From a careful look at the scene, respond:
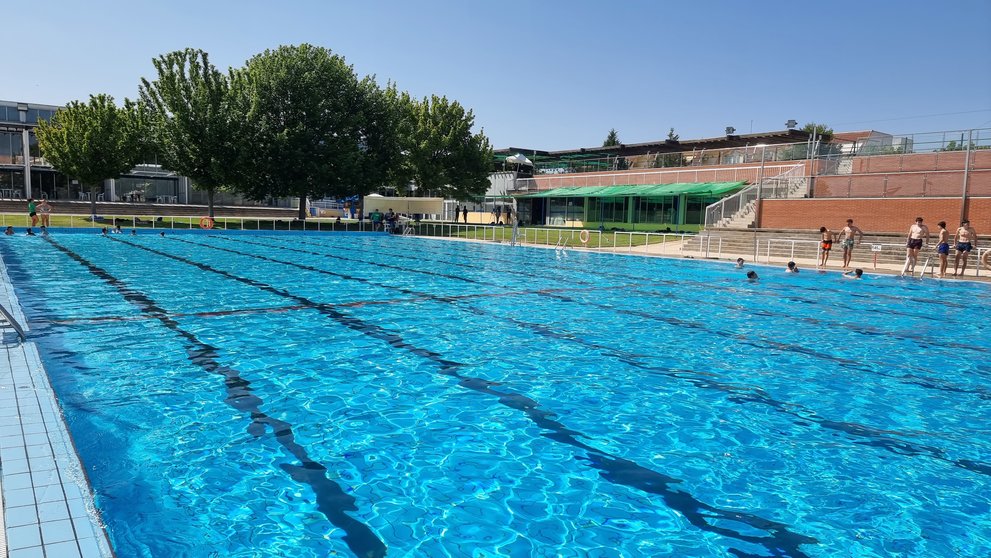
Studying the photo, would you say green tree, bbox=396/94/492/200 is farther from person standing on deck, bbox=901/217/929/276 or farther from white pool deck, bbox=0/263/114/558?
white pool deck, bbox=0/263/114/558

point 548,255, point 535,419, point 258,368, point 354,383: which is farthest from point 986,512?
point 548,255

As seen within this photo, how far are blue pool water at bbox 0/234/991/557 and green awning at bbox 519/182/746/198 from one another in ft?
81.8

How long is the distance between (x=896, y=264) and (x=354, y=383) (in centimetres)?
2141

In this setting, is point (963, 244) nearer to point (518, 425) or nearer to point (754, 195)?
point (754, 195)

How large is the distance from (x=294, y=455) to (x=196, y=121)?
118ft

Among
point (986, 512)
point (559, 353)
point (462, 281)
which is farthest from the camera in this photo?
point (462, 281)

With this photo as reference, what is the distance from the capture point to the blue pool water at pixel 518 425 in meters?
3.71

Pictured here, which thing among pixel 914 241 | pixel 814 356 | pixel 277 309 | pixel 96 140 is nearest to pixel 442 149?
pixel 96 140

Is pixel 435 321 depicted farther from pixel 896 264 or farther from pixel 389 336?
pixel 896 264

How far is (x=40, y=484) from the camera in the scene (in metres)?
3.55

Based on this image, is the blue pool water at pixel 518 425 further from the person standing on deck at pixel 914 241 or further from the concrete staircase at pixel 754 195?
the concrete staircase at pixel 754 195

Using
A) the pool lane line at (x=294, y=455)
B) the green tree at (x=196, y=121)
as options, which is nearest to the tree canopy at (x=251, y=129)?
the green tree at (x=196, y=121)

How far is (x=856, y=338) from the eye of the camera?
9.38 metres

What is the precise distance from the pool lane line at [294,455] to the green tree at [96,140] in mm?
33635
